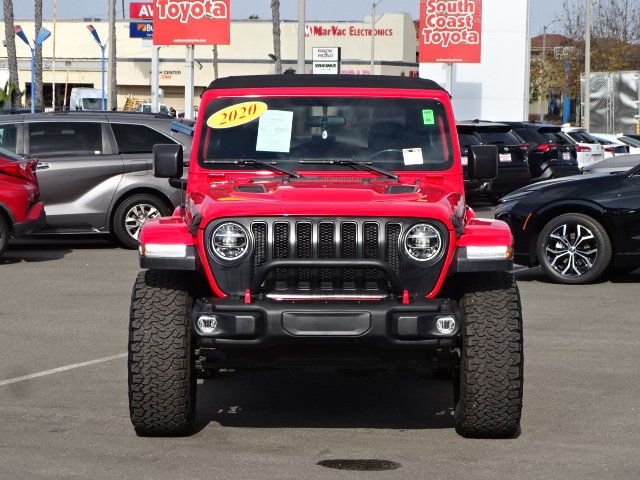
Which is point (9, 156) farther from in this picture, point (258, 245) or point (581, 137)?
point (581, 137)

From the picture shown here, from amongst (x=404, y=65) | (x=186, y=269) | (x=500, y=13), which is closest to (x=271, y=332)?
(x=186, y=269)

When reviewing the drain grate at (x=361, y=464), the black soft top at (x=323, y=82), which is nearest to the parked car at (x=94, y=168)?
the black soft top at (x=323, y=82)

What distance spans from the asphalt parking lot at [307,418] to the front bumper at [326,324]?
59 cm

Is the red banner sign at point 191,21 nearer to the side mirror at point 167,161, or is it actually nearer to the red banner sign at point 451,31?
the red banner sign at point 451,31

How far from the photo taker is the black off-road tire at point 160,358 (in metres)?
6.91

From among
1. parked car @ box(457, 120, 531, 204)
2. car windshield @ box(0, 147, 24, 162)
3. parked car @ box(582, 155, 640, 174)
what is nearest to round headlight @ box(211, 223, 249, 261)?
car windshield @ box(0, 147, 24, 162)

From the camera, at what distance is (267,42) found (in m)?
87.5

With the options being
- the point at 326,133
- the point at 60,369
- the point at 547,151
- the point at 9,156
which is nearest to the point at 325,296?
the point at 326,133

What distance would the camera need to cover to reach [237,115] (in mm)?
8383

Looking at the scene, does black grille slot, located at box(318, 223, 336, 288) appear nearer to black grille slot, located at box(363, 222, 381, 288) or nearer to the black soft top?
black grille slot, located at box(363, 222, 381, 288)

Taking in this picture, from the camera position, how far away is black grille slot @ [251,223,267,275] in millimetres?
6930

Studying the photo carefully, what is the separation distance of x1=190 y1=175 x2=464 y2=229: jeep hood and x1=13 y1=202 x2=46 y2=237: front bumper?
9.18 m

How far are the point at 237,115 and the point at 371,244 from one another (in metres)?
1.81

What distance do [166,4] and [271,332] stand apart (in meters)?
29.7
